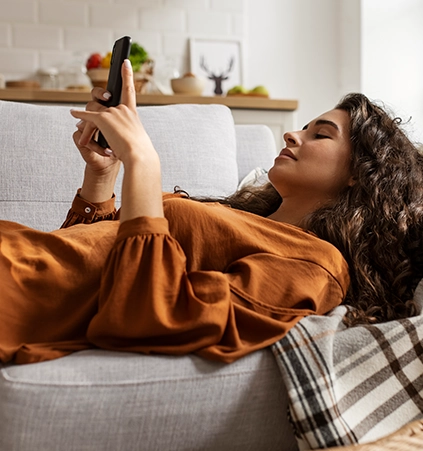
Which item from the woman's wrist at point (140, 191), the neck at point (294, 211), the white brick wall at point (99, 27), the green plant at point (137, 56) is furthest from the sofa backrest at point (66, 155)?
the white brick wall at point (99, 27)

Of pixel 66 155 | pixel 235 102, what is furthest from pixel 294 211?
pixel 235 102

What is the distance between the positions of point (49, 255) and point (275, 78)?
10.00 ft

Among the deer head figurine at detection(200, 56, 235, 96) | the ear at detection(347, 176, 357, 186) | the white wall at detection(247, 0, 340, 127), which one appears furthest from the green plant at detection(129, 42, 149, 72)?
the ear at detection(347, 176, 357, 186)

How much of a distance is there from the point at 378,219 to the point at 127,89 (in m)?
0.57

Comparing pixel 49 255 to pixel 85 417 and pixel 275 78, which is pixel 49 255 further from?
pixel 275 78

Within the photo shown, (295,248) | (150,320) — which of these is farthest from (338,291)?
(150,320)

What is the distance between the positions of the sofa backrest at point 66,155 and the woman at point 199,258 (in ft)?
0.75

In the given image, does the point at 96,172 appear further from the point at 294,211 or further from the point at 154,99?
the point at 154,99

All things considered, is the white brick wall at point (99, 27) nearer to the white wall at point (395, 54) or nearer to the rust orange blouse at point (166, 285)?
the white wall at point (395, 54)

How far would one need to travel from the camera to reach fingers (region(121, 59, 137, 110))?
1.19m

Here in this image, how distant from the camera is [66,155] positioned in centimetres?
170

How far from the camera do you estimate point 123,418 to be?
93 centimetres

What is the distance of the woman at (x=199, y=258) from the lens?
996mm

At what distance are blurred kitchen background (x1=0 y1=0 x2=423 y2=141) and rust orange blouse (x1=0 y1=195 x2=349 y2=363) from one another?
8.23 feet
